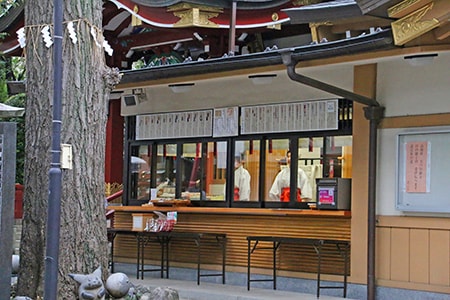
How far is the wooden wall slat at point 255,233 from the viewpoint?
500 inches

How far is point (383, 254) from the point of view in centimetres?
1200

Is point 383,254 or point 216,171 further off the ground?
point 216,171

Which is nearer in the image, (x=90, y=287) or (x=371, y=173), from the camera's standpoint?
(x=90, y=287)

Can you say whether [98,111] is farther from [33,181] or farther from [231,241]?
[231,241]

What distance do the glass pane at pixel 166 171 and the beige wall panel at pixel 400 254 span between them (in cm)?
493

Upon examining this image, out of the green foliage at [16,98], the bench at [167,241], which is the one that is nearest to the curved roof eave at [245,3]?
the bench at [167,241]

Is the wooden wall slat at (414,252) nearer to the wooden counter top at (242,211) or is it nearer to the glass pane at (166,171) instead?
the wooden counter top at (242,211)

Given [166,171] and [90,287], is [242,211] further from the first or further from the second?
[90,287]

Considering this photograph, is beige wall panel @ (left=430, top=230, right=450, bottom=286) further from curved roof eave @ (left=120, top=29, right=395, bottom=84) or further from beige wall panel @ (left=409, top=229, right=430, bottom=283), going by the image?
curved roof eave @ (left=120, top=29, right=395, bottom=84)

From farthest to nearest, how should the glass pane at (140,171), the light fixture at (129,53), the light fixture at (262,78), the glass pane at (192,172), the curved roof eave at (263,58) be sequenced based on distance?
the light fixture at (129,53)
the glass pane at (140,171)
the glass pane at (192,172)
the light fixture at (262,78)
the curved roof eave at (263,58)

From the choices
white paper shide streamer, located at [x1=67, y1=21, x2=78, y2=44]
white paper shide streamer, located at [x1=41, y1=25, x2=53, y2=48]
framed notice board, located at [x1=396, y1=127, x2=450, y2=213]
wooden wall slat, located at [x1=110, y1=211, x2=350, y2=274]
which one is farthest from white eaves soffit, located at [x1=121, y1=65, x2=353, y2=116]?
white paper shide streamer, located at [x1=41, y1=25, x2=53, y2=48]

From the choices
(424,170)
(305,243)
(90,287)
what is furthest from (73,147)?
(424,170)

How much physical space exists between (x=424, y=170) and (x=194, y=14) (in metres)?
4.99

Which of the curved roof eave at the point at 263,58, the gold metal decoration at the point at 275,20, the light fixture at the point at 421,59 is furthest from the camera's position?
the gold metal decoration at the point at 275,20
